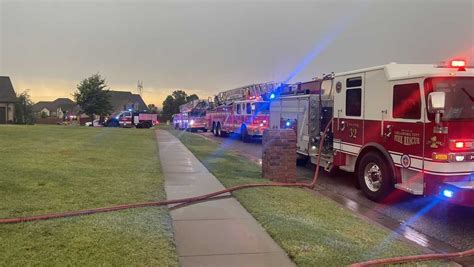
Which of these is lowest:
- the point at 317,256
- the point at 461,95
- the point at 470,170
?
the point at 317,256

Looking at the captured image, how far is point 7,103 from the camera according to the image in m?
56.4

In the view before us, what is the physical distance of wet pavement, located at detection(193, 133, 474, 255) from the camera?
6445 mm

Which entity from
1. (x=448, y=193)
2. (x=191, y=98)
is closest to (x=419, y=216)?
(x=448, y=193)

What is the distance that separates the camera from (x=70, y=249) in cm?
477

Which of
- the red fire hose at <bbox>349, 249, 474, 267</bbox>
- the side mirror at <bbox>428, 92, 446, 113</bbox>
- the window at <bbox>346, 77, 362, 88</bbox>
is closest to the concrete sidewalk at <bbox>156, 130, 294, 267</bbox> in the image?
the red fire hose at <bbox>349, 249, 474, 267</bbox>

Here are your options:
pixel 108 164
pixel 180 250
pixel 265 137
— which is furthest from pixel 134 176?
pixel 180 250

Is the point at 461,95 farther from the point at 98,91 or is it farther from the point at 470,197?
the point at 98,91

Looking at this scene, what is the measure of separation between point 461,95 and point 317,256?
14.2ft

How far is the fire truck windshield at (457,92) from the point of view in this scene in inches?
293

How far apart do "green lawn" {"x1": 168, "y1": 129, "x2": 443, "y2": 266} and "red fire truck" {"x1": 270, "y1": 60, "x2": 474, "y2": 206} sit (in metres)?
1.30

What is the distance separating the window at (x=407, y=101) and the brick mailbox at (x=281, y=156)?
8.39ft

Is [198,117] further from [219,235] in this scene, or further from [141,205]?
[219,235]

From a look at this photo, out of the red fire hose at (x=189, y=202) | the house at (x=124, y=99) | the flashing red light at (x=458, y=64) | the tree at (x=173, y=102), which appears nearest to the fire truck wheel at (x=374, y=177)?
the red fire hose at (x=189, y=202)

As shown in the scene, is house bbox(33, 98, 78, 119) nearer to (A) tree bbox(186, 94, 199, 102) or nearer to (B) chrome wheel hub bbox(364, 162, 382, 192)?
(A) tree bbox(186, 94, 199, 102)
